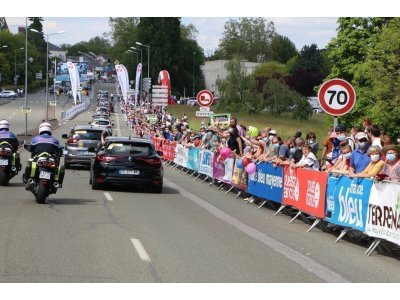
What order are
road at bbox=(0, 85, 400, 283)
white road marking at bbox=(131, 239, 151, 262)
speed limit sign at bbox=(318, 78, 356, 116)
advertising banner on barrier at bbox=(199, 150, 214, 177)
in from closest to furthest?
1. road at bbox=(0, 85, 400, 283)
2. white road marking at bbox=(131, 239, 151, 262)
3. speed limit sign at bbox=(318, 78, 356, 116)
4. advertising banner on barrier at bbox=(199, 150, 214, 177)

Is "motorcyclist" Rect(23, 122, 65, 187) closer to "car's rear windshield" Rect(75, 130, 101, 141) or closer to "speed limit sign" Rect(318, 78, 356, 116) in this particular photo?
"speed limit sign" Rect(318, 78, 356, 116)

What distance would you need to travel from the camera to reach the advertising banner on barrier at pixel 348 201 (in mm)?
12359

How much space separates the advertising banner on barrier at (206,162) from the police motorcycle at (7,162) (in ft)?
22.3

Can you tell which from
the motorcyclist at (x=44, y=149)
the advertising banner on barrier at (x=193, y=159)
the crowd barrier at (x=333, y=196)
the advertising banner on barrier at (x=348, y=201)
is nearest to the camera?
the crowd barrier at (x=333, y=196)

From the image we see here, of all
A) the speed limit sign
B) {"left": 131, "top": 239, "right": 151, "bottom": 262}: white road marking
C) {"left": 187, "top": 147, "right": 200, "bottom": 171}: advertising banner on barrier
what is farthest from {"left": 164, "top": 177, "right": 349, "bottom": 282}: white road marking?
{"left": 187, "top": 147, "right": 200, "bottom": 171}: advertising banner on barrier

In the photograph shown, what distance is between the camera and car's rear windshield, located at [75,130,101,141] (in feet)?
102

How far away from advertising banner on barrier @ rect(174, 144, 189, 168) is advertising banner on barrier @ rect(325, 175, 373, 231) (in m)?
18.6

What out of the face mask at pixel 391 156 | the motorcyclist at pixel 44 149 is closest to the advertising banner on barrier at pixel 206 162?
the motorcyclist at pixel 44 149

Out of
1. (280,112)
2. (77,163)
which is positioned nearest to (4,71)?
(280,112)

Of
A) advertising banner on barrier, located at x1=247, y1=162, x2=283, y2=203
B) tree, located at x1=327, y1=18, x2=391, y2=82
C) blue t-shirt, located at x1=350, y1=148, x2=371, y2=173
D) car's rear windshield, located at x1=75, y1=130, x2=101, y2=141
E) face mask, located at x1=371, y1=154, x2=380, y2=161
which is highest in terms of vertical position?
tree, located at x1=327, y1=18, x2=391, y2=82

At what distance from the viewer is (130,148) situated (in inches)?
861

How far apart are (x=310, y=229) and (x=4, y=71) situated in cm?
16643

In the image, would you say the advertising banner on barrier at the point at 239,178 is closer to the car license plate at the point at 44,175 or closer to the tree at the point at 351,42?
the car license plate at the point at 44,175

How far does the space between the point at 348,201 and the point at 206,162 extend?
14352 mm
